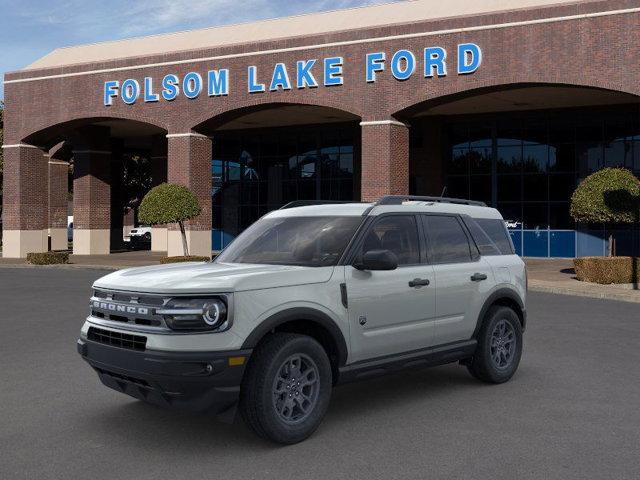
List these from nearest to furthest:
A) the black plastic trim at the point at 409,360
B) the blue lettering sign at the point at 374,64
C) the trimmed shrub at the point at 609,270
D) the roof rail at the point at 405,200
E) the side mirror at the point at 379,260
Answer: the side mirror at the point at 379,260, the black plastic trim at the point at 409,360, the roof rail at the point at 405,200, the trimmed shrub at the point at 609,270, the blue lettering sign at the point at 374,64

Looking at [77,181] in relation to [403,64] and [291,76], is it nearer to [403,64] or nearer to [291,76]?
[291,76]

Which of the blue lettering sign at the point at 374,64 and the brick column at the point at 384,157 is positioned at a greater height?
the blue lettering sign at the point at 374,64

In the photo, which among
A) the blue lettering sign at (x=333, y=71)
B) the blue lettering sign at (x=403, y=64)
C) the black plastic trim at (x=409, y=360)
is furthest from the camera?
the blue lettering sign at (x=333, y=71)

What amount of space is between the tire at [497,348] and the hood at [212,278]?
2383 millimetres

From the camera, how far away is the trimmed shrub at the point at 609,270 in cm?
2112

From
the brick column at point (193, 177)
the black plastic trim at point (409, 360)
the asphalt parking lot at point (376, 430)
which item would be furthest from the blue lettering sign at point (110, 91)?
the black plastic trim at point (409, 360)

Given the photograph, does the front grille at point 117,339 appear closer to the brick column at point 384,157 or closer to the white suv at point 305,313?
the white suv at point 305,313

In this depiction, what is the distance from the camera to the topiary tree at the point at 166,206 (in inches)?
1133

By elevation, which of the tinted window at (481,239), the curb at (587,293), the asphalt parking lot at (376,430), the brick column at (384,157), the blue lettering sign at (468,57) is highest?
the blue lettering sign at (468,57)

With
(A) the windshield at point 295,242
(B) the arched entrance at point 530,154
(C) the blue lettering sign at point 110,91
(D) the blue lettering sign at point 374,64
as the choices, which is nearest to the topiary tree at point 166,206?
(C) the blue lettering sign at point 110,91

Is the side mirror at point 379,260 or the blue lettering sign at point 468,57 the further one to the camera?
the blue lettering sign at point 468,57

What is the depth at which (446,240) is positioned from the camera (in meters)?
7.62

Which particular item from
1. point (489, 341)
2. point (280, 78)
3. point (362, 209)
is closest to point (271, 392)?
point (362, 209)

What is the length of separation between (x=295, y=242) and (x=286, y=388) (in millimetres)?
1589
